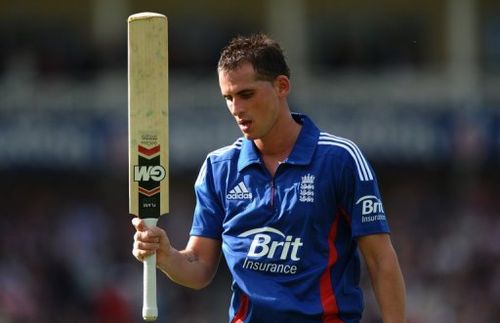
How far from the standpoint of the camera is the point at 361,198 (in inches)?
222

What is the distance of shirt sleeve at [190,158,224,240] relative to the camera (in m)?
5.98

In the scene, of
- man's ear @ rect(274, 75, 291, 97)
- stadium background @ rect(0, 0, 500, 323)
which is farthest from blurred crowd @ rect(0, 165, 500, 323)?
man's ear @ rect(274, 75, 291, 97)

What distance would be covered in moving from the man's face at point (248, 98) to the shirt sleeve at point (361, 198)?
39 cm

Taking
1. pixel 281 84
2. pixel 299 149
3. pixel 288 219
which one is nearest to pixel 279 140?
pixel 299 149

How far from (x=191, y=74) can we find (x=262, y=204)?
48.2 feet

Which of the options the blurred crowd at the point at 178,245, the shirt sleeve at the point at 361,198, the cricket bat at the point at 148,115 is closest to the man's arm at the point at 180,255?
the cricket bat at the point at 148,115

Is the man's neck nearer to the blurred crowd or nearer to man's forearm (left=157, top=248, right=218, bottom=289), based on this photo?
man's forearm (left=157, top=248, right=218, bottom=289)

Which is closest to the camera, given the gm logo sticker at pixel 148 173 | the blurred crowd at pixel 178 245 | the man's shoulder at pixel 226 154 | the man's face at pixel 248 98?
the man's face at pixel 248 98

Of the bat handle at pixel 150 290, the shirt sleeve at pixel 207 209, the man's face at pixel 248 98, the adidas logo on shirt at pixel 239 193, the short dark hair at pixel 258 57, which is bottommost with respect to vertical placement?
the bat handle at pixel 150 290

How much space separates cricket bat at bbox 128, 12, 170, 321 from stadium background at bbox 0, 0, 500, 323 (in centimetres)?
973

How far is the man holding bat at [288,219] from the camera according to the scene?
5.64 metres

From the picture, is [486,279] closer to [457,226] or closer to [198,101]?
[457,226]

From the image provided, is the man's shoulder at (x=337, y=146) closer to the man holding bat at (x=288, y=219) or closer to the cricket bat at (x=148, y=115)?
the man holding bat at (x=288, y=219)

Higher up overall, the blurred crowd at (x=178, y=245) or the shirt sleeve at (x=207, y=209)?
the shirt sleeve at (x=207, y=209)
